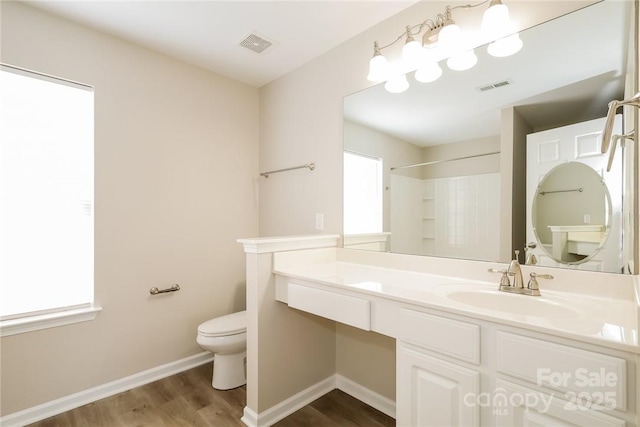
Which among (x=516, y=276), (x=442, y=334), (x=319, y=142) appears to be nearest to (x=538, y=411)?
(x=442, y=334)

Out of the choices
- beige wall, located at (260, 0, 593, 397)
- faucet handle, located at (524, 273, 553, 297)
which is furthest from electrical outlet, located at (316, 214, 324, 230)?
faucet handle, located at (524, 273, 553, 297)

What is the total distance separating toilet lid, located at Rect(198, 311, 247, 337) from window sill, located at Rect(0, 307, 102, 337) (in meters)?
0.68

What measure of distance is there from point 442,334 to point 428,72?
1.36 m

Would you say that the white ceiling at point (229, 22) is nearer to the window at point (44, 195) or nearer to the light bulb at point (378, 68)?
the light bulb at point (378, 68)

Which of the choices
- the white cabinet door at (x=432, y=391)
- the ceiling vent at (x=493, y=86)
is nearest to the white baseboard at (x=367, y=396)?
the white cabinet door at (x=432, y=391)

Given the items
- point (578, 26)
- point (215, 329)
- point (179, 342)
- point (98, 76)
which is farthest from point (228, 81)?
point (578, 26)

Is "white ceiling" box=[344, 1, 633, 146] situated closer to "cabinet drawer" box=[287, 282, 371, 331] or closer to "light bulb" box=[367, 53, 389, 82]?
"light bulb" box=[367, 53, 389, 82]

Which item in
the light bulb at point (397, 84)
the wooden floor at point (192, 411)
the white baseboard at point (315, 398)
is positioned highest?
the light bulb at point (397, 84)

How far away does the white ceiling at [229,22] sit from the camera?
175 cm

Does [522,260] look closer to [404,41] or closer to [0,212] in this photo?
[404,41]

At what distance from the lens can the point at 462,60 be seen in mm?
1540

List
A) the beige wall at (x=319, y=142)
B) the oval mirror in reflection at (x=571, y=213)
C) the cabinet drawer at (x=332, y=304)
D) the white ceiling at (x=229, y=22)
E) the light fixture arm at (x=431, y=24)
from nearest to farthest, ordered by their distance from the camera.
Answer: the oval mirror in reflection at (x=571, y=213), the cabinet drawer at (x=332, y=304), the light fixture arm at (x=431, y=24), the white ceiling at (x=229, y=22), the beige wall at (x=319, y=142)

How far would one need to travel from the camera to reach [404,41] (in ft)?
5.79

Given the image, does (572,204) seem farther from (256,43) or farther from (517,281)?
(256,43)
